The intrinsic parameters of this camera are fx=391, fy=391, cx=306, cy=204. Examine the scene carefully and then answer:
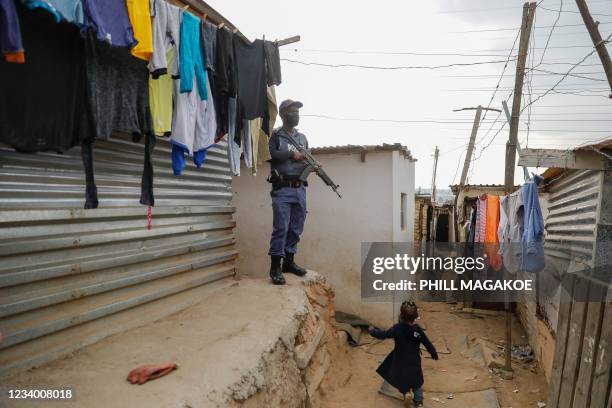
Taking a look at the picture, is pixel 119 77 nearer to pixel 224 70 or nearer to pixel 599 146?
pixel 224 70

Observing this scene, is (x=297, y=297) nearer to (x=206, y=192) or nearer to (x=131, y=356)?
(x=206, y=192)

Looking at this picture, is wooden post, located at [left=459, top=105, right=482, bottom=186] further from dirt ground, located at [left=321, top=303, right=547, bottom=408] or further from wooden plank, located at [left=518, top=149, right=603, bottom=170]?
wooden plank, located at [left=518, top=149, right=603, bottom=170]

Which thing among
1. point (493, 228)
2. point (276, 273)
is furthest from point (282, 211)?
point (493, 228)

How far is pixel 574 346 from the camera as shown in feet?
9.84

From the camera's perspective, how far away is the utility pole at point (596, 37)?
6527 mm

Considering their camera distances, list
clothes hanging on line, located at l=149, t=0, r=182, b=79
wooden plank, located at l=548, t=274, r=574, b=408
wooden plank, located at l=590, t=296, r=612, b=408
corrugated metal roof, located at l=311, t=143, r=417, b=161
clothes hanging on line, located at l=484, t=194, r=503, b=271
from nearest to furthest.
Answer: wooden plank, located at l=590, t=296, r=612, b=408, clothes hanging on line, located at l=149, t=0, r=182, b=79, wooden plank, located at l=548, t=274, r=574, b=408, clothes hanging on line, located at l=484, t=194, r=503, b=271, corrugated metal roof, located at l=311, t=143, r=417, b=161

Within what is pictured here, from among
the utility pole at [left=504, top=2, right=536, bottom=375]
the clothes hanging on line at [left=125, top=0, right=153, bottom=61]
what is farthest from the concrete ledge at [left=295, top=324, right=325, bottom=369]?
the utility pole at [left=504, top=2, right=536, bottom=375]

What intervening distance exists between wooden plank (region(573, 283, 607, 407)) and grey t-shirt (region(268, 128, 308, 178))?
3.47m

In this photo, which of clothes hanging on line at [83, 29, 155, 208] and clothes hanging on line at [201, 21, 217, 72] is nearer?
clothes hanging on line at [83, 29, 155, 208]

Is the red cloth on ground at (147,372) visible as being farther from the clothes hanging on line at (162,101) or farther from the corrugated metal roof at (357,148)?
the corrugated metal roof at (357,148)

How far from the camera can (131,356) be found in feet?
10.1

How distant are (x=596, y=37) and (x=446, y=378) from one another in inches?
246

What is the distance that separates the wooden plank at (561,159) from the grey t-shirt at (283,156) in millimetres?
2788

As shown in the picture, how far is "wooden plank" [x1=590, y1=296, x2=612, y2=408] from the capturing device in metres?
2.37
